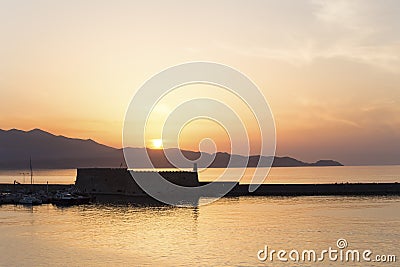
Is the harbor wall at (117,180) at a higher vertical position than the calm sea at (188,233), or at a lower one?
higher

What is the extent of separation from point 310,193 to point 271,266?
47.3 m

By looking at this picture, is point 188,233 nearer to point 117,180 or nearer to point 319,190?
point 117,180

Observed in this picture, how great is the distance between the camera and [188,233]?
128 feet

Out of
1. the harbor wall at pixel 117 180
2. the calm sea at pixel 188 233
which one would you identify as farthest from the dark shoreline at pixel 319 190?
the calm sea at pixel 188 233

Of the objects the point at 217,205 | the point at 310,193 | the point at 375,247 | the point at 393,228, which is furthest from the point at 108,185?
the point at 375,247

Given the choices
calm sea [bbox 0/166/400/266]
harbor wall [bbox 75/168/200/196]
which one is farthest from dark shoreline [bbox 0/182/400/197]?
calm sea [bbox 0/166/400/266]

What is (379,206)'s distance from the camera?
57.8m

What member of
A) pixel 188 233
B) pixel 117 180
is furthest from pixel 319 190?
pixel 188 233

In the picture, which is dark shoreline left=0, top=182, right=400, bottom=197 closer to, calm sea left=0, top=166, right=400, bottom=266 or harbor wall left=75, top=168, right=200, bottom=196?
harbor wall left=75, top=168, right=200, bottom=196

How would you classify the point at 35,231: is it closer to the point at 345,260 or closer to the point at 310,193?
the point at 345,260

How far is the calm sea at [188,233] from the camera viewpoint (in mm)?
30766

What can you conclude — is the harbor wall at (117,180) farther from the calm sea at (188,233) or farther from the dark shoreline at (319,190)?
the calm sea at (188,233)

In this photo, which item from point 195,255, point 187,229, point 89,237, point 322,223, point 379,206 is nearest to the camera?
point 195,255

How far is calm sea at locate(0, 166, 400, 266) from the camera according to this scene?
101ft
